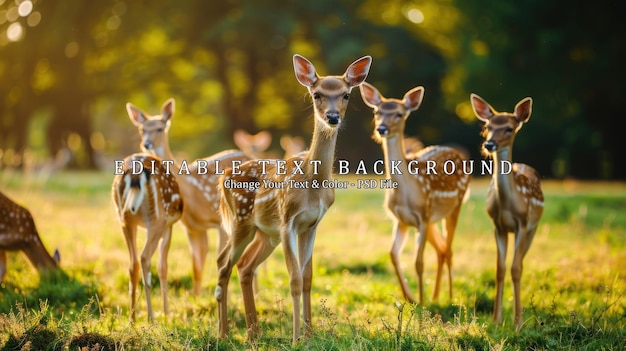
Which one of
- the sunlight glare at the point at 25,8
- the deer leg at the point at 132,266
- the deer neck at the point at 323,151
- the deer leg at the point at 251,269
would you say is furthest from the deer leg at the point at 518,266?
the sunlight glare at the point at 25,8

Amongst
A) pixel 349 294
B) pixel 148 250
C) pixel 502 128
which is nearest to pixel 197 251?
pixel 148 250

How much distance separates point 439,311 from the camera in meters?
6.98

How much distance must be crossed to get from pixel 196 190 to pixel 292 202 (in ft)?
8.22

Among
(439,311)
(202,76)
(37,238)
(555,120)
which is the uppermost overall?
(202,76)

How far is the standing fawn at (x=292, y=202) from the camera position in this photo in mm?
5656

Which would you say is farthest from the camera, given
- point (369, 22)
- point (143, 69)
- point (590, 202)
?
point (143, 69)

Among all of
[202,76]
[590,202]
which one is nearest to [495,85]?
[590,202]

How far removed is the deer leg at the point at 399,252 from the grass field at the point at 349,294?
201 mm

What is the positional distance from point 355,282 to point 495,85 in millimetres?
16547

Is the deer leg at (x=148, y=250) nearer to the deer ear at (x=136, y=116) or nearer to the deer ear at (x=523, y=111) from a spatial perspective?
the deer ear at (x=136, y=116)

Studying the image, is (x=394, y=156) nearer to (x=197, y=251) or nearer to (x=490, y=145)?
(x=490, y=145)

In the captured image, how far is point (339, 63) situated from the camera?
25.3 meters

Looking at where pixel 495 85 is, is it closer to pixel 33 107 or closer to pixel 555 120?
pixel 555 120

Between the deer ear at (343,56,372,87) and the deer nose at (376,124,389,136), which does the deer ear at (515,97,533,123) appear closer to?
the deer nose at (376,124,389,136)
